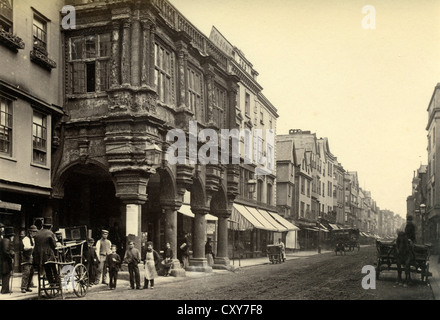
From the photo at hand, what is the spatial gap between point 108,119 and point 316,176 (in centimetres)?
4610

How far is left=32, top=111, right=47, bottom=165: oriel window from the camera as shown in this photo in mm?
17438

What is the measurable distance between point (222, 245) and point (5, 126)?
1307 centimetres

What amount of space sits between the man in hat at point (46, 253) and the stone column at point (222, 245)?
42.5 ft

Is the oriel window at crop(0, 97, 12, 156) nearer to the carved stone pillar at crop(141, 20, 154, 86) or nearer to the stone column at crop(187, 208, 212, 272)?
the carved stone pillar at crop(141, 20, 154, 86)

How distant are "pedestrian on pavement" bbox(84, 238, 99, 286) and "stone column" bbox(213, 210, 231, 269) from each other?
931 cm

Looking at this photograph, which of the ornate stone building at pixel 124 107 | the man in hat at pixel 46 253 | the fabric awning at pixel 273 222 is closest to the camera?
the man in hat at pixel 46 253

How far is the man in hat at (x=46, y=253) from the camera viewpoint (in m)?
13.4

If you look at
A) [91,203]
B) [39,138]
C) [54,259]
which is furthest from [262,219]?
[54,259]

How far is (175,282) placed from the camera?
19.0m

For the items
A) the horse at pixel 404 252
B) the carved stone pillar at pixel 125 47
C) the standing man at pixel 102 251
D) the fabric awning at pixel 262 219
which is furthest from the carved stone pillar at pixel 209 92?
the fabric awning at pixel 262 219

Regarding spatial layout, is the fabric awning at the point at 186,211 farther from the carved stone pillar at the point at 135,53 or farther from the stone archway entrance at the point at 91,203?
the carved stone pillar at the point at 135,53
